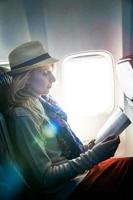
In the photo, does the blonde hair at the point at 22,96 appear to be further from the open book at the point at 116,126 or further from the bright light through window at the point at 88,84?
the bright light through window at the point at 88,84

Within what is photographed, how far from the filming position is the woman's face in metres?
1.23

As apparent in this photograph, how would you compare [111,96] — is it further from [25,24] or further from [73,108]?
[25,24]

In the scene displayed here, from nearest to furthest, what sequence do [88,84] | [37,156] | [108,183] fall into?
[37,156] → [108,183] → [88,84]

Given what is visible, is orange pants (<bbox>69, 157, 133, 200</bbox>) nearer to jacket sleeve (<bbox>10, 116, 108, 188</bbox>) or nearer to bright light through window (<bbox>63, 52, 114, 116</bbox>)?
jacket sleeve (<bbox>10, 116, 108, 188</bbox>)

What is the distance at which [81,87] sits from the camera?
1.85 m

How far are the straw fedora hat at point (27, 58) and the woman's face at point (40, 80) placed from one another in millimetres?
31

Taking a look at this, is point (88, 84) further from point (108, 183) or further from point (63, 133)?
point (108, 183)

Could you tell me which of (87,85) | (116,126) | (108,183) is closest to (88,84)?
(87,85)

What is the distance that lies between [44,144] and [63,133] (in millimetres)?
142

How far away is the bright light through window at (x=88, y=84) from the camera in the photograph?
1.79 meters

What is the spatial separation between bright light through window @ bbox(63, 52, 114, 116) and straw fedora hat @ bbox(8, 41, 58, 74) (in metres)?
0.53

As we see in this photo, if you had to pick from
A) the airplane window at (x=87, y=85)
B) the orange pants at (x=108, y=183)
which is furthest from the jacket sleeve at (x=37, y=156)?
the airplane window at (x=87, y=85)

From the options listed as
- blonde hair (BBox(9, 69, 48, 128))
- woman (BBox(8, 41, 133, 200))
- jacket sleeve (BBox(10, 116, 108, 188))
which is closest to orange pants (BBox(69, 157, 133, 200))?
woman (BBox(8, 41, 133, 200))

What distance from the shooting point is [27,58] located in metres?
1.25
